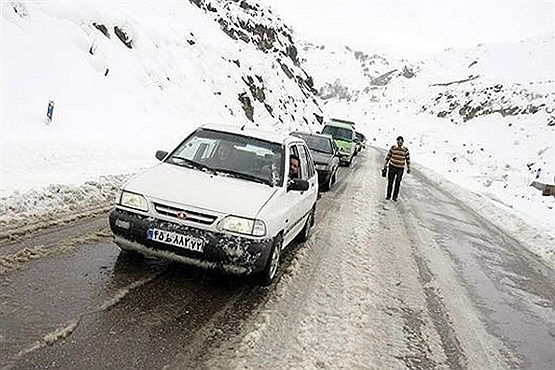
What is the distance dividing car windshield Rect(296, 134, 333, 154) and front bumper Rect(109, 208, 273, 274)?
1082 cm

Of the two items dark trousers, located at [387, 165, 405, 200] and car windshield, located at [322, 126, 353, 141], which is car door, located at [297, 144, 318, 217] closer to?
dark trousers, located at [387, 165, 405, 200]

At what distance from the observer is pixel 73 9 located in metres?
19.7

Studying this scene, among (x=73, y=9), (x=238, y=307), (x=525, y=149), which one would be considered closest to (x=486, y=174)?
(x=525, y=149)

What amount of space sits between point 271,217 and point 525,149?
1506 inches

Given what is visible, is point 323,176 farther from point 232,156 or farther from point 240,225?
point 240,225

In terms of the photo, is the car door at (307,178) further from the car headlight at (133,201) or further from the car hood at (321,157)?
the car hood at (321,157)

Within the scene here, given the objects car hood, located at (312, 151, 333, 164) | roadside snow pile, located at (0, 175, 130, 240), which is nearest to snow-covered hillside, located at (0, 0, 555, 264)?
roadside snow pile, located at (0, 175, 130, 240)

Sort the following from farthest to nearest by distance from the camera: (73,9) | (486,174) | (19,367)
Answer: (486,174), (73,9), (19,367)

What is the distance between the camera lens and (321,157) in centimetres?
1512

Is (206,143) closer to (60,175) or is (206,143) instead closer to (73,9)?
(60,175)

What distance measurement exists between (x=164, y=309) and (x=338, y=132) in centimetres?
2121

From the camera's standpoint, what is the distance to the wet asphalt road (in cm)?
395

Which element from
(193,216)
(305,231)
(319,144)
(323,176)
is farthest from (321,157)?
(193,216)

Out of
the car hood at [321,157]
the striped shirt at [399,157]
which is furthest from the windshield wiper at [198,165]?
the striped shirt at [399,157]
